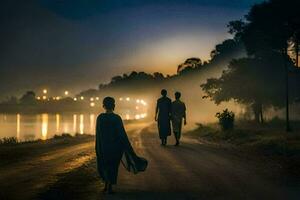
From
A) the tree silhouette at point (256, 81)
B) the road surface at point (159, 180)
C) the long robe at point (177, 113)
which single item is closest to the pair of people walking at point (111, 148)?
the road surface at point (159, 180)

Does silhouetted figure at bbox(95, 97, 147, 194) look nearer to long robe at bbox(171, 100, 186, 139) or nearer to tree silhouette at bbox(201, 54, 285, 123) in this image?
long robe at bbox(171, 100, 186, 139)

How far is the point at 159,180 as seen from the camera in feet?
40.4

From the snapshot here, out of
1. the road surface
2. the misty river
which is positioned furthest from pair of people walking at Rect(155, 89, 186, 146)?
the misty river

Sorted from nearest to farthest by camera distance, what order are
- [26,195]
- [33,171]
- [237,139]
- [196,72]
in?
1. [26,195]
2. [33,171]
3. [237,139]
4. [196,72]

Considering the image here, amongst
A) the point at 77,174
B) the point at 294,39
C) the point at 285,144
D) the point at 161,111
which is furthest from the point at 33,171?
the point at 294,39

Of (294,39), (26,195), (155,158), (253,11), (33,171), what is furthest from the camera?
(253,11)

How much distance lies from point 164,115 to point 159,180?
1042cm

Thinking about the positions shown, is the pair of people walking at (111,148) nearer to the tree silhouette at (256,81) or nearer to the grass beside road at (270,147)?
the grass beside road at (270,147)

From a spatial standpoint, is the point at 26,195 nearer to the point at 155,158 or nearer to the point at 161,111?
the point at 155,158

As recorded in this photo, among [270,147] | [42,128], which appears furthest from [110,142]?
[42,128]

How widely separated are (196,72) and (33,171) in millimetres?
84847

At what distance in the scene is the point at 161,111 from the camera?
22.7 meters

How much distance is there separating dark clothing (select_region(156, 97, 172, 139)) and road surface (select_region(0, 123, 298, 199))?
489 cm

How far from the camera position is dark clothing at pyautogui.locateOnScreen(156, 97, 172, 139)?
73.9ft
